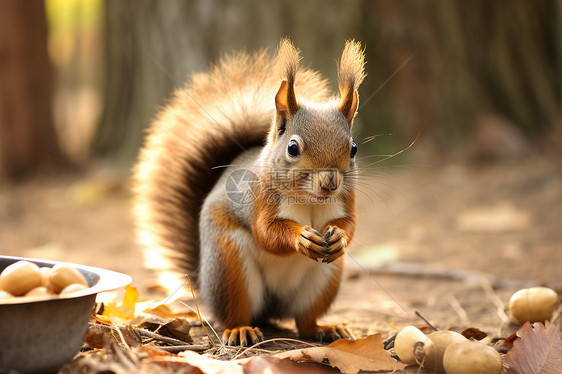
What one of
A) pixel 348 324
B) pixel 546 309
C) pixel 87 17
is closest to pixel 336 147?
pixel 348 324

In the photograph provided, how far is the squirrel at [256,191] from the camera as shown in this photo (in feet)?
5.06

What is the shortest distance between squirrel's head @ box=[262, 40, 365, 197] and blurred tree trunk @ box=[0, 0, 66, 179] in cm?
399

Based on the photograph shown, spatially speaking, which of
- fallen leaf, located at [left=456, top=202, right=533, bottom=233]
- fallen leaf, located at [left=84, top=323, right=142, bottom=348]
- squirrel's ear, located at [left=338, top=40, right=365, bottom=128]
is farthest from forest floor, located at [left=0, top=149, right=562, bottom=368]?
fallen leaf, located at [left=84, top=323, right=142, bottom=348]

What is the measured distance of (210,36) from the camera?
408 centimetres

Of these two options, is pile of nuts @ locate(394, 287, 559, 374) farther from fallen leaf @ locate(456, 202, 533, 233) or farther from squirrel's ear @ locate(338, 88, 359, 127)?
fallen leaf @ locate(456, 202, 533, 233)

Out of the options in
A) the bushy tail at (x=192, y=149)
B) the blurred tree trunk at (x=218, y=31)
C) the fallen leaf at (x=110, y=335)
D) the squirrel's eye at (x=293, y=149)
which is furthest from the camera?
the blurred tree trunk at (x=218, y=31)

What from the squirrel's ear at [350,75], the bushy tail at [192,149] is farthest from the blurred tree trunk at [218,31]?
the squirrel's ear at [350,75]

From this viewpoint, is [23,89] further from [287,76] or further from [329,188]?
[329,188]

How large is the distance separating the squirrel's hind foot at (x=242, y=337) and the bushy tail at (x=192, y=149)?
0.38 meters

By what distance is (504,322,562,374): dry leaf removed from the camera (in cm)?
135

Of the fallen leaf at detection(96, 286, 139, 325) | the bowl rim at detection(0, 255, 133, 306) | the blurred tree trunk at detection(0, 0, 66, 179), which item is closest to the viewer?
the bowl rim at detection(0, 255, 133, 306)

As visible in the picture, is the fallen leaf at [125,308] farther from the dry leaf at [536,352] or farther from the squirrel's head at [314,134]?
the dry leaf at [536,352]

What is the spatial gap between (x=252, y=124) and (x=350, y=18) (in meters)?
2.50

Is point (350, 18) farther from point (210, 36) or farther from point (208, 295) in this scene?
point (208, 295)
